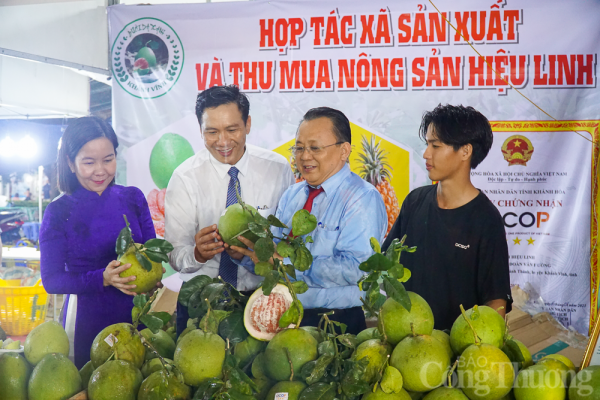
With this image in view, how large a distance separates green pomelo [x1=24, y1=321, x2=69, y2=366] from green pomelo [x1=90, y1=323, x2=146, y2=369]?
13cm

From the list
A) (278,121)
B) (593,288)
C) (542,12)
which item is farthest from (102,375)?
(542,12)

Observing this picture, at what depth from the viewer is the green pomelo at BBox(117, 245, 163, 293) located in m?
1.69

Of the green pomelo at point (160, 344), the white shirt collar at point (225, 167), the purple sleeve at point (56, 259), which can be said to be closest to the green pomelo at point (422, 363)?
the green pomelo at point (160, 344)

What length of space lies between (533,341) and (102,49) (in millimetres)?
2658

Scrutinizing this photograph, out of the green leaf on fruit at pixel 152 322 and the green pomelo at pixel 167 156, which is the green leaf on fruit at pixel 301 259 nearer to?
the green leaf on fruit at pixel 152 322

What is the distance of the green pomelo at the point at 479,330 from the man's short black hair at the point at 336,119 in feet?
4.09

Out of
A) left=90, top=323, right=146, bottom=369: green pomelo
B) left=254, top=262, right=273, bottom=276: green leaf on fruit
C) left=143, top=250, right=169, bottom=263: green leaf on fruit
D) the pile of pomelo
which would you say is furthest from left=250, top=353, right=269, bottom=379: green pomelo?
left=143, top=250, right=169, bottom=263: green leaf on fruit

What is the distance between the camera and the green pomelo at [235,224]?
1664mm

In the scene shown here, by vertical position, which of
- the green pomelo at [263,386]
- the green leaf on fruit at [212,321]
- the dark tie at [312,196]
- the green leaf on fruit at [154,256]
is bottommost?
the green pomelo at [263,386]

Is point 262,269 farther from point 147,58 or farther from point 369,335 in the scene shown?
point 147,58

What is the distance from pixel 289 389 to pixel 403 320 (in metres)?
0.35

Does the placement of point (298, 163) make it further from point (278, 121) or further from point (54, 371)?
point (54, 371)

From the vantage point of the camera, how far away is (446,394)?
114cm

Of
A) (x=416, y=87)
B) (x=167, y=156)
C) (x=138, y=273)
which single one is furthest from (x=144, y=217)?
(x=416, y=87)
